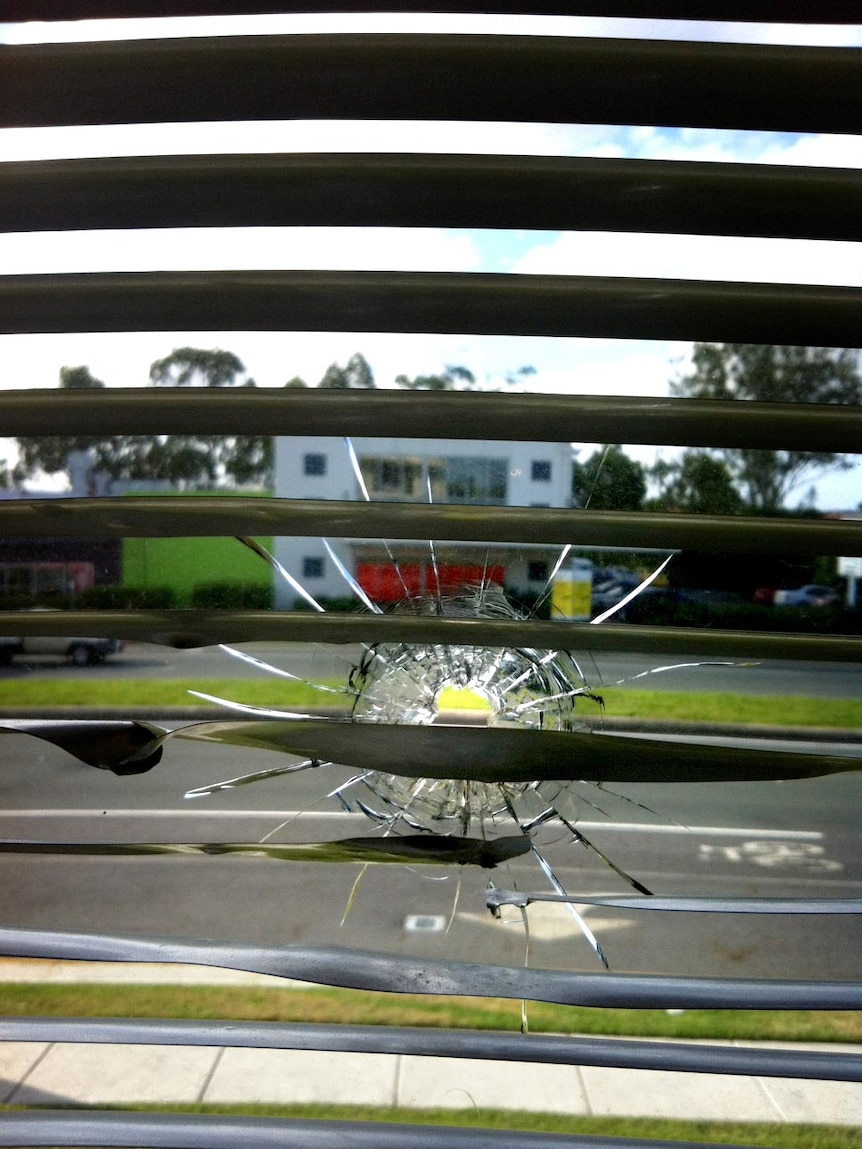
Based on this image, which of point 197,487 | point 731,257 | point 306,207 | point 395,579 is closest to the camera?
point 306,207

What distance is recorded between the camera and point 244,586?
0.75 meters

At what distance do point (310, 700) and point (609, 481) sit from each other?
1.21 feet

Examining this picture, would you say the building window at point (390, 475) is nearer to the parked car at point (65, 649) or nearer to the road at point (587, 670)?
the road at point (587, 670)

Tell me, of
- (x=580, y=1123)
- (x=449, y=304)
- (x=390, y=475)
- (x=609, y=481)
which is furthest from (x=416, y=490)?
(x=580, y=1123)

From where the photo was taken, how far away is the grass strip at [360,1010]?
110 centimetres

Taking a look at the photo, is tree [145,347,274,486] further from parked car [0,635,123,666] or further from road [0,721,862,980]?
road [0,721,862,980]

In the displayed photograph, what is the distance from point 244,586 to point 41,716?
190 millimetres

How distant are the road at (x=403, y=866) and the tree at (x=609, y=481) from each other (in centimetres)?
27

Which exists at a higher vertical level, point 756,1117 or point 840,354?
point 840,354

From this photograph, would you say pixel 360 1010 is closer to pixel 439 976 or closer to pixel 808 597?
pixel 439 976

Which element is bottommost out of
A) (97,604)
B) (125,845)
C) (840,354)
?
(125,845)

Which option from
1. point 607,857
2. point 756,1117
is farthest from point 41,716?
point 756,1117

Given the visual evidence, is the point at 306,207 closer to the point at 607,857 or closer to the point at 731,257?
the point at 731,257

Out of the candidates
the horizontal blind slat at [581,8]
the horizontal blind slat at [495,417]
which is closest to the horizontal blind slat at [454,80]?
the horizontal blind slat at [581,8]
